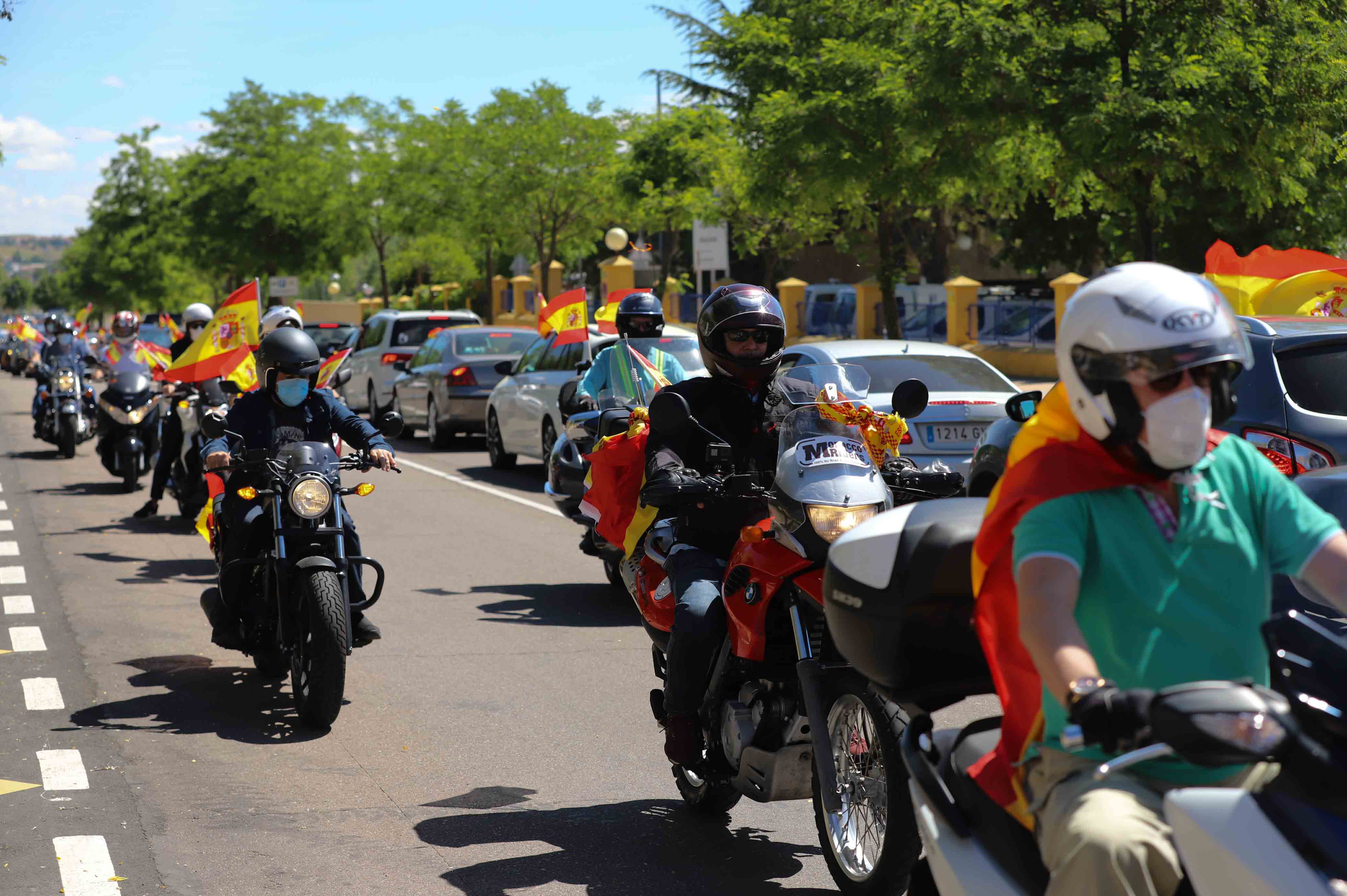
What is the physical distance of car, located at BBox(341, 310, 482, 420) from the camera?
2531cm

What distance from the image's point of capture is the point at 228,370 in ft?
34.3

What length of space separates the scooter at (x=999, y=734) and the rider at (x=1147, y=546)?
0.10m

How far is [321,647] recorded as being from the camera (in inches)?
261

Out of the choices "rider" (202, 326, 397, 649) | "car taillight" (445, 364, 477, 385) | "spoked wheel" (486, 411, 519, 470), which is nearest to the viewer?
"rider" (202, 326, 397, 649)

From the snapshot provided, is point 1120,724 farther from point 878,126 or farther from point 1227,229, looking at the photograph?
point 1227,229

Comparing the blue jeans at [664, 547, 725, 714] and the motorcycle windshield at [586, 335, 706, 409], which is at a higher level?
the motorcycle windshield at [586, 335, 706, 409]

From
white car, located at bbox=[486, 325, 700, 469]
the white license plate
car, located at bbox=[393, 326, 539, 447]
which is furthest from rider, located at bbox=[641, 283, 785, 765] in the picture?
car, located at bbox=[393, 326, 539, 447]

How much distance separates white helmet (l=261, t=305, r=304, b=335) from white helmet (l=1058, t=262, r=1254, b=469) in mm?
7861

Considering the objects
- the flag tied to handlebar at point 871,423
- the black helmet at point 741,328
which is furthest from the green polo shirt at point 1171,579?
the black helmet at point 741,328

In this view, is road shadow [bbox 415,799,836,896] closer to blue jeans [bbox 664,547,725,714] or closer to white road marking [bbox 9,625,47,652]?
blue jeans [bbox 664,547,725,714]

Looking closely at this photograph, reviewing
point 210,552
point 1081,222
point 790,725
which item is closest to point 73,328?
point 210,552

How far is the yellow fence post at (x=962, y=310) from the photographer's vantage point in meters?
32.0

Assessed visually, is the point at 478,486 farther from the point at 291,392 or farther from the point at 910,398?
the point at 910,398

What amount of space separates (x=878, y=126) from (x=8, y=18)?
16.5 m
